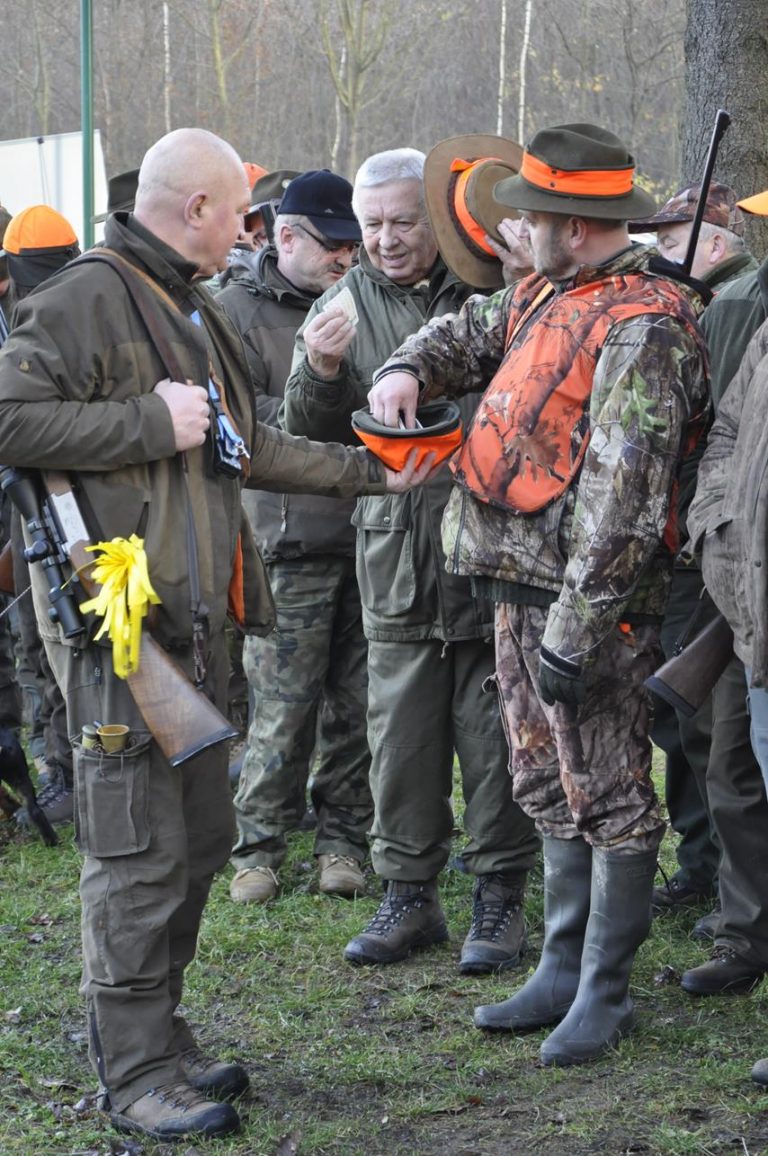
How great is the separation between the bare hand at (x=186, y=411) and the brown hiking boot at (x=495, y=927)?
2039 millimetres

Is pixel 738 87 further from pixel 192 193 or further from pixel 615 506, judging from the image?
pixel 192 193

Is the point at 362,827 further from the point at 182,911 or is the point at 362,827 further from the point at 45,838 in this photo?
the point at 182,911

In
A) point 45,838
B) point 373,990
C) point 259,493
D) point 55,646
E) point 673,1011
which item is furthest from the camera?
point 45,838

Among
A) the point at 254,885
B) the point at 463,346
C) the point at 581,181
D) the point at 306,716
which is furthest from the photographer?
the point at 306,716

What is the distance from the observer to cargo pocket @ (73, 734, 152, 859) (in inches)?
134

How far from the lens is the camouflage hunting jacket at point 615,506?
3541 millimetres

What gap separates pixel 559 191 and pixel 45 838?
3.67m

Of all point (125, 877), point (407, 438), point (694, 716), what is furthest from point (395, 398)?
point (694, 716)

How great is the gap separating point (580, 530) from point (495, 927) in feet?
5.37

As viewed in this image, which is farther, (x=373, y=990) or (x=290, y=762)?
(x=290, y=762)

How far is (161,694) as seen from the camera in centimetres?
337

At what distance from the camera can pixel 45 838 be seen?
19.7 feet

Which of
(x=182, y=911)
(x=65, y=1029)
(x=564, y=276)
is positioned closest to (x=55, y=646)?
(x=182, y=911)

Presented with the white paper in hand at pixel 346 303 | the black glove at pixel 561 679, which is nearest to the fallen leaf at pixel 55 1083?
the black glove at pixel 561 679
